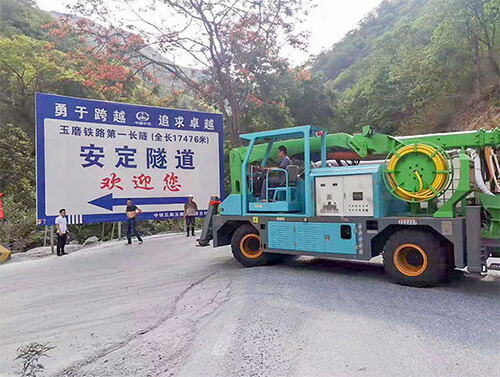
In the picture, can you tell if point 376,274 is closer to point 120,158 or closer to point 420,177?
point 420,177

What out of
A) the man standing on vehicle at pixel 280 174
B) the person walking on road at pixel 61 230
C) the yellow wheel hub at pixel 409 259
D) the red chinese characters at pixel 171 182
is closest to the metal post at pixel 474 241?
the yellow wheel hub at pixel 409 259

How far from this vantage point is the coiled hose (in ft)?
20.9

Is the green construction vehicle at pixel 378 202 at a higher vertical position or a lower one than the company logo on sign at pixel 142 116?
lower

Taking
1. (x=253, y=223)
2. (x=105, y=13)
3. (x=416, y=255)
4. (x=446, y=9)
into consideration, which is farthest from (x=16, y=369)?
(x=446, y=9)

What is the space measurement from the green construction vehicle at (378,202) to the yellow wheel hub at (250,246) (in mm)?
20

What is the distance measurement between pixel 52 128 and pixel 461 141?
10.3 m

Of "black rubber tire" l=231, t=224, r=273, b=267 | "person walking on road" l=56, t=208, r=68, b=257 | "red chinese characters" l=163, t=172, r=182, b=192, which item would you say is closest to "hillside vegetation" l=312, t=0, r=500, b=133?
"red chinese characters" l=163, t=172, r=182, b=192

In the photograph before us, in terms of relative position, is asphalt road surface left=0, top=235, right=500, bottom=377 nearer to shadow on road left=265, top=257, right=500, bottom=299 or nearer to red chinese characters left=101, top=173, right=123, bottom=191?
shadow on road left=265, top=257, right=500, bottom=299

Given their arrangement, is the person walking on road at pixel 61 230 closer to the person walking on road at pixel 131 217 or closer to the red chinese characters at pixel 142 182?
the person walking on road at pixel 131 217

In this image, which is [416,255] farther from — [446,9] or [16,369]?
[446,9]

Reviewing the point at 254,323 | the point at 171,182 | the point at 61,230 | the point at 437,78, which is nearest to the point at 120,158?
the point at 171,182

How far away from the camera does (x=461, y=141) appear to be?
6785 millimetres

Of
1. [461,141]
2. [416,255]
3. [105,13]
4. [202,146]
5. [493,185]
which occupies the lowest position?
[416,255]

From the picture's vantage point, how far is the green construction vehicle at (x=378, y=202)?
6320 millimetres
